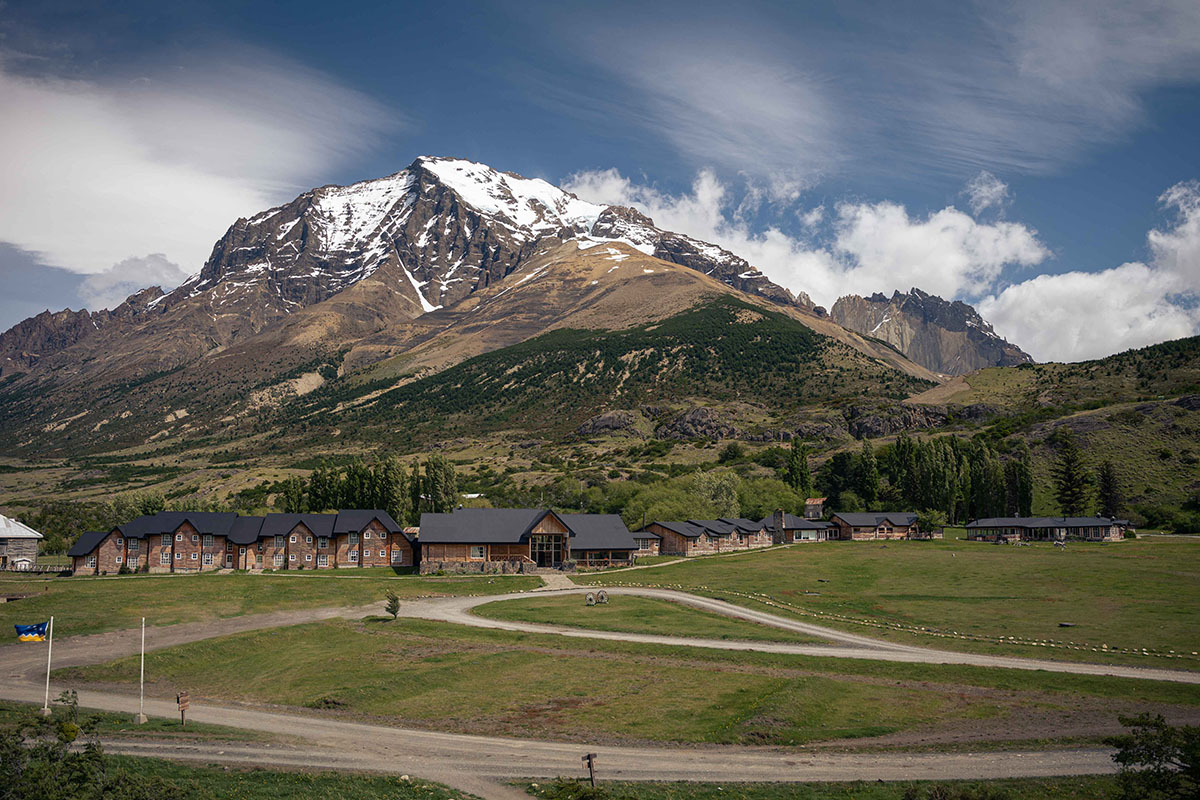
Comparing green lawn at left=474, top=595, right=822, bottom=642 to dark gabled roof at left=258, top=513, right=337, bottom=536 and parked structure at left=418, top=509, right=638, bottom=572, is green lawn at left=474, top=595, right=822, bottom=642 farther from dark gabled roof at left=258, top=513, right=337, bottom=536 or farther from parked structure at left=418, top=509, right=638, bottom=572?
dark gabled roof at left=258, top=513, right=337, bottom=536

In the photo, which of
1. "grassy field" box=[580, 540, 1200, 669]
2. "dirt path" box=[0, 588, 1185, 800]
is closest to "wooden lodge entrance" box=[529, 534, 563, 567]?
"grassy field" box=[580, 540, 1200, 669]

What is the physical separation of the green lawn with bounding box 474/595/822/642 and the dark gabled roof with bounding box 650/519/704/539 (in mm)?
42969

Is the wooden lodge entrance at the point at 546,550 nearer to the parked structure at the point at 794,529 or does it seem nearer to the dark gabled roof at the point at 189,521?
the dark gabled roof at the point at 189,521

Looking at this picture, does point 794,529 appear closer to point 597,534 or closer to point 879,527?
point 879,527

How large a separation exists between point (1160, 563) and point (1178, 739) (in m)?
75.8

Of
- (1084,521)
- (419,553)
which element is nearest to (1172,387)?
(1084,521)

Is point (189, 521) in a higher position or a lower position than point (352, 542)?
higher

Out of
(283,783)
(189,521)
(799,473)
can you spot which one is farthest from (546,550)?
(283,783)

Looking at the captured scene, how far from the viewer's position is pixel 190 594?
71.2 m

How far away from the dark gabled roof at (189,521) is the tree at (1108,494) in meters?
142

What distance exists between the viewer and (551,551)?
→ 10112 centimetres

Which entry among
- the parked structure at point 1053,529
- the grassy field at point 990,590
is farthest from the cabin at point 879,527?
the grassy field at point 990,590

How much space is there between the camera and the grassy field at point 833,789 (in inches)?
963

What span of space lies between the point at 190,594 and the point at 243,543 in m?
28.2
